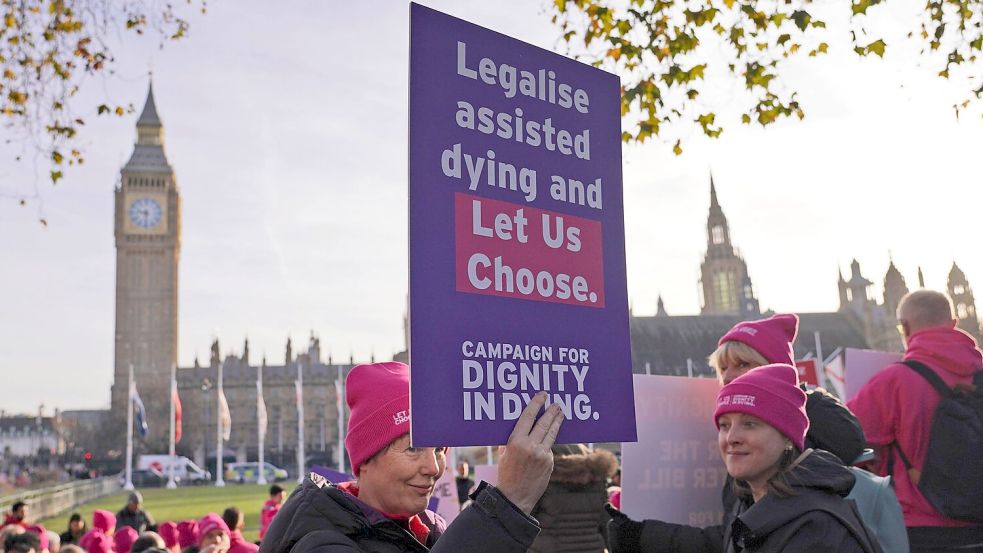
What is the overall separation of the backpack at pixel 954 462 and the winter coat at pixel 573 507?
1359mm

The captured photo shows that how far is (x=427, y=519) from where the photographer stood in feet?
7.59

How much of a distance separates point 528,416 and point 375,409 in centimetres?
42

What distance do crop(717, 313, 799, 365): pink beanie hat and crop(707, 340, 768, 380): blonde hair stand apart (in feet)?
0.04

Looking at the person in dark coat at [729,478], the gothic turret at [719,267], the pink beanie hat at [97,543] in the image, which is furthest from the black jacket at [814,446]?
the gothic turret at [719,267]

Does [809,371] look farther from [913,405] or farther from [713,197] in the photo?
[713,197]

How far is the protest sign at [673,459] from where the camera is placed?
3629 millimetres

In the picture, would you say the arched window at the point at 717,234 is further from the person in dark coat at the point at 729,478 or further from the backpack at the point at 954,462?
the person in dark coat at the point at 729,478

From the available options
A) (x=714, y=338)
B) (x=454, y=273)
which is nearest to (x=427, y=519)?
(x=454, y=273)

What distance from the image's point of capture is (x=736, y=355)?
351 centimetres

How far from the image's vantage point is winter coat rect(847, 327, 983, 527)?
3691 mm

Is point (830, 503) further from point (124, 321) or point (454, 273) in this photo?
point (124, 321)

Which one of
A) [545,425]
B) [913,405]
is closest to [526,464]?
[545,425]

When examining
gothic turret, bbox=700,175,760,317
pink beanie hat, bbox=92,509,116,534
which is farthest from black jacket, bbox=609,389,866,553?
gothic turret, bbox=700,175,760,317

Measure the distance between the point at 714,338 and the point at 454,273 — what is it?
8162cm
